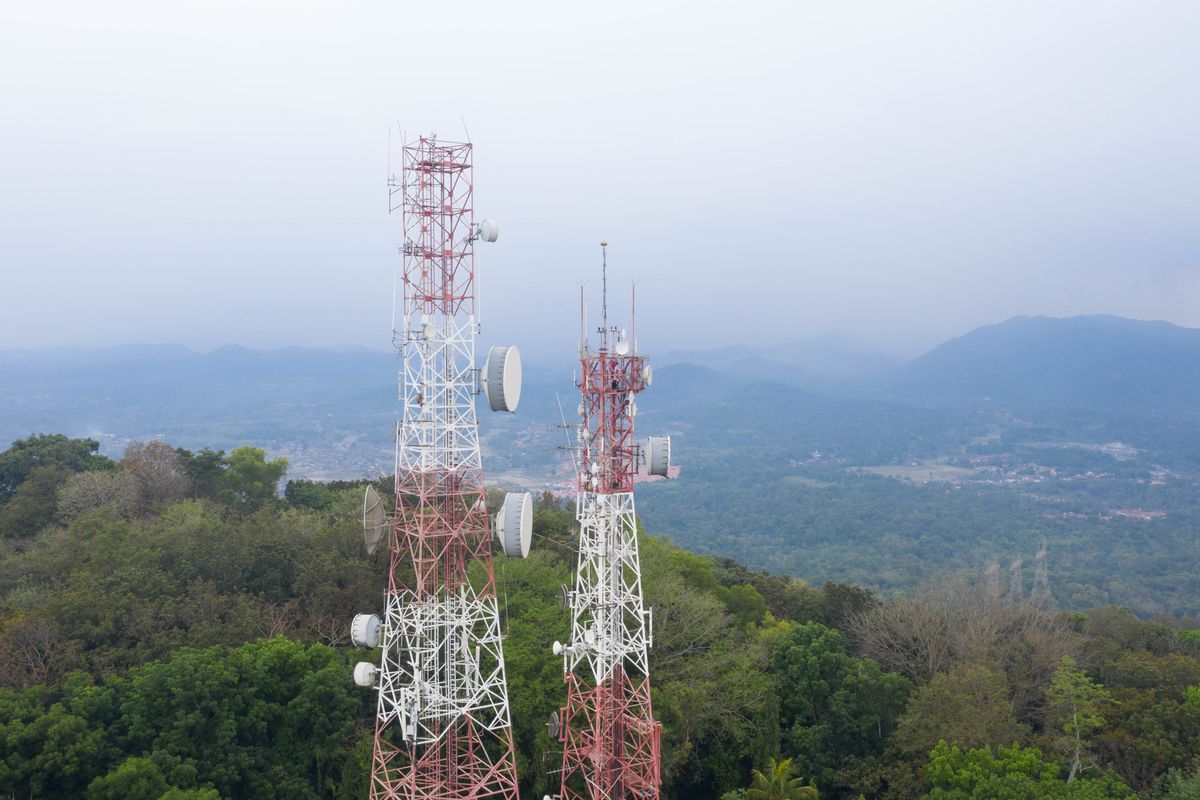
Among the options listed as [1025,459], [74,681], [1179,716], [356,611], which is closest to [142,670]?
[74,681]

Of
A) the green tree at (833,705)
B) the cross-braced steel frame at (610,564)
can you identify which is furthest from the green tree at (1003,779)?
the cross-braced steel frame at (610,564)

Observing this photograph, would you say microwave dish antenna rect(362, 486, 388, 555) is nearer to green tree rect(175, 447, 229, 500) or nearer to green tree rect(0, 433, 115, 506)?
green tree rect(175, 447, 229, 500)

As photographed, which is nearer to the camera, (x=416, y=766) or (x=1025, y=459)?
(x=416, y=766)

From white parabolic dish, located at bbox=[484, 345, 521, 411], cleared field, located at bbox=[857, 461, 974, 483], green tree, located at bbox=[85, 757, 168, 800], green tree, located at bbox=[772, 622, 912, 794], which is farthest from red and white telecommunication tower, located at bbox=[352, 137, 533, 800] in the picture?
cleared field, located at bbox=[857, 461, 974, 483]

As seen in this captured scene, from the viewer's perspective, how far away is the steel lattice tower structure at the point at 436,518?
45.3ft

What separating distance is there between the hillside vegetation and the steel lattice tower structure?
3.23m

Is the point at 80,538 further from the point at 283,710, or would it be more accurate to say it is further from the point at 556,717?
the point at 556,717

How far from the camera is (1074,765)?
16156 mm

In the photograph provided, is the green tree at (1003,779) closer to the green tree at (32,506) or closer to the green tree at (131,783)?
the green tree at (131,783)

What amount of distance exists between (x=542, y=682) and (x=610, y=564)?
206 inches

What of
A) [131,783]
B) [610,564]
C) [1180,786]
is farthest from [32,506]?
[1180,786]

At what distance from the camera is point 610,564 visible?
1391 centimetres

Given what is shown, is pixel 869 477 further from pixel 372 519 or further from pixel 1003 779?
pixel 372 519

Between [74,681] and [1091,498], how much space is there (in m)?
128
